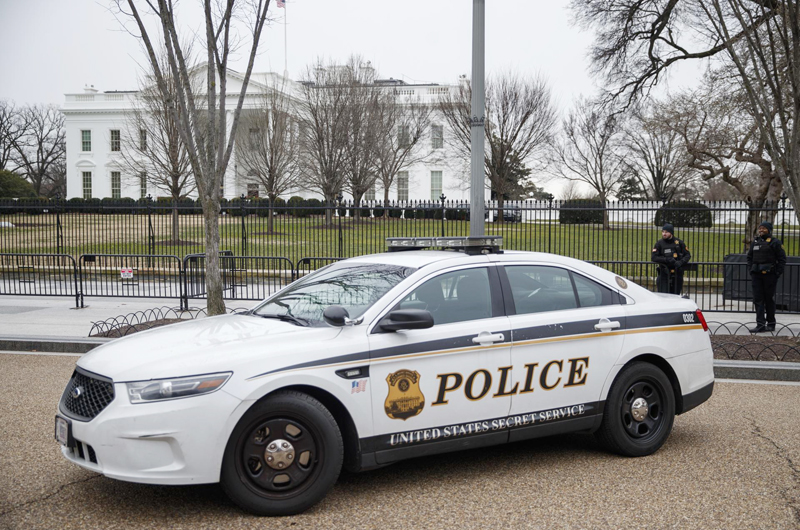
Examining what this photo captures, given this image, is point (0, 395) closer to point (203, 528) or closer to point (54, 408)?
point (54, 408)

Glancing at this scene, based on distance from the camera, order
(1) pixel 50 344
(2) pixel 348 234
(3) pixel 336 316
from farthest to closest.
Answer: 1. (2) pixel 348 234
2. (1) pixel 50 344
3. (3) pixel 336 316

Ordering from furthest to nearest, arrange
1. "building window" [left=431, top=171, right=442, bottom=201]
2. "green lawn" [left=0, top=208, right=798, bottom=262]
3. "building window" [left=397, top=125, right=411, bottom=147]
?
"building window" [left=431, top=171, right=442, bottom=201], "building window" [left=397, top=125, right=411, bottom=147], "green lawn" [left=0, top=208, right=798, bottom=262]

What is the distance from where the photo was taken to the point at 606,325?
5.43 metres

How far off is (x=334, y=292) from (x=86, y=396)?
72.2 inches

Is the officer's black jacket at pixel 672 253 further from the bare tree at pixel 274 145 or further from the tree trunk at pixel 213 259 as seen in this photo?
the bare tree at pixel 274 145

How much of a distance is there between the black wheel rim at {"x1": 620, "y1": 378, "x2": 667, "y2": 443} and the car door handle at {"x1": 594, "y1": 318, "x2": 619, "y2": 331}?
0.50 m

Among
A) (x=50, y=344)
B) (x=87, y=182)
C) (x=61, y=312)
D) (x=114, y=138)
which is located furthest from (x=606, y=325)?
(x=87, y=182)

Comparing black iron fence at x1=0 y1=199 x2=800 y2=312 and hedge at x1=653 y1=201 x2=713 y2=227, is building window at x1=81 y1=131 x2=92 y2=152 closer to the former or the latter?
black iron fence at x1=0 y1=199 x2=800 y2=312

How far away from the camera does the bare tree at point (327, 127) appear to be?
3419cm

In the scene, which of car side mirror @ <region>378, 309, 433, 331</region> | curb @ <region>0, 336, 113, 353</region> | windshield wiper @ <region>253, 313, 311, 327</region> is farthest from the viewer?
curb @ <region>0, 336, 113, 353</region>

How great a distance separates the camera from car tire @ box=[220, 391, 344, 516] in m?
4.14

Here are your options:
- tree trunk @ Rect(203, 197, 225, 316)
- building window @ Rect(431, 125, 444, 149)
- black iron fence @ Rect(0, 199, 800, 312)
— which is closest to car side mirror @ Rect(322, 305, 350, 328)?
tree trunk @ Rect(203, 197, 225, 316)

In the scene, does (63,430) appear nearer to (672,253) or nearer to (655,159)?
(672,253)

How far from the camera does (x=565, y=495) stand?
465 centimetres
